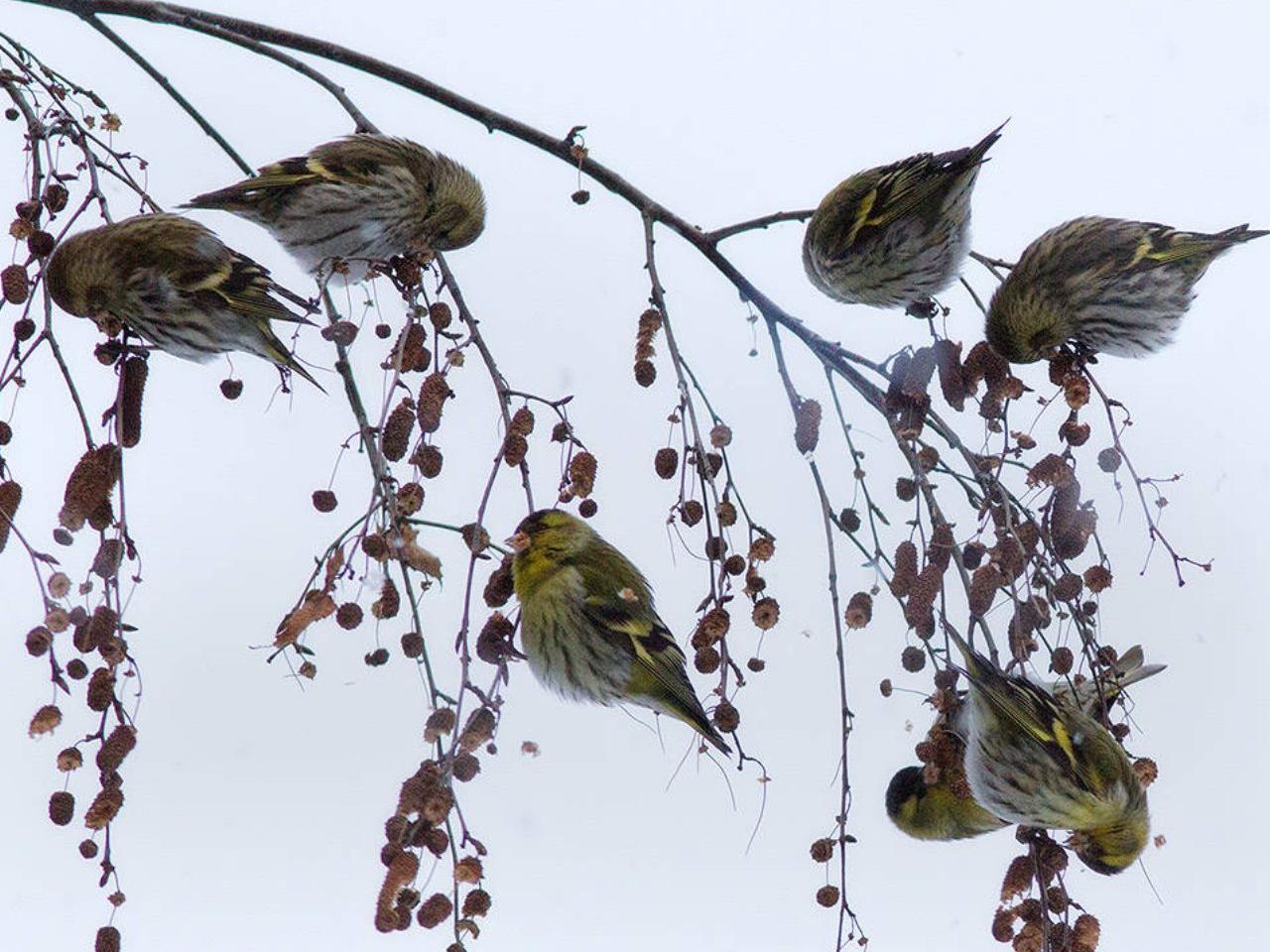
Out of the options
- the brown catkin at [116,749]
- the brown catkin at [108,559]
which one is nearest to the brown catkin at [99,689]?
the brown catkin at [116,749]

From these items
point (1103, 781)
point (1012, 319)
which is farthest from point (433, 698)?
point (1012, 319)

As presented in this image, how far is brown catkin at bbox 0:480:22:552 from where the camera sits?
2100mm

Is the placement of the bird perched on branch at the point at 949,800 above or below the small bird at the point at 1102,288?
below

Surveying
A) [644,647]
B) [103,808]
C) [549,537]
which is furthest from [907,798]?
[103,808]

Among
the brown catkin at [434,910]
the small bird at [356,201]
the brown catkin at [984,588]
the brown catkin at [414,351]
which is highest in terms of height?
the small bird at [356,201]

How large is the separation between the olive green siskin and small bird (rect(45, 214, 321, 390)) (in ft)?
4.98

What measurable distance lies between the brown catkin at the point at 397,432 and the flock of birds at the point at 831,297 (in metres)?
0.29

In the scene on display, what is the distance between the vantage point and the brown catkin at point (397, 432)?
2.34 m

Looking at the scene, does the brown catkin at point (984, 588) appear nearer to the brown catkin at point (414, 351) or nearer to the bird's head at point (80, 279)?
→ the brown catkin at point (414, 351)

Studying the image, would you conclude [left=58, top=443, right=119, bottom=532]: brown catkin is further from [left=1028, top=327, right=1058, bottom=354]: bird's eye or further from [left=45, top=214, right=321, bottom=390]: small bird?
[left=1028, top=327, right=1058, bottom=354]: bird's eye

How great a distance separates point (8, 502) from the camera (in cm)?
213

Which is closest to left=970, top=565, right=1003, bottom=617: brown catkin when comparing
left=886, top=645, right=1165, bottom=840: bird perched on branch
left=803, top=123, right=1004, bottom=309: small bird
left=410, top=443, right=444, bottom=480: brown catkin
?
left=886, top=645, right=1165, bottom=840: bird perched on branch

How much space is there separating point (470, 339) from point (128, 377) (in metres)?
0.59

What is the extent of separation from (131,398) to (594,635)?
114 cm
